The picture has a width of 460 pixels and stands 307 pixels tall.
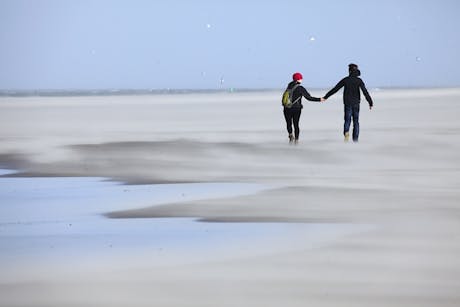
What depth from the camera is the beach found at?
8102 mm

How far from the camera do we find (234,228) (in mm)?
11219

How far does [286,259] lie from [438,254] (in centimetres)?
120

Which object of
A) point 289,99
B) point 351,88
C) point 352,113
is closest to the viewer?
point 289,99

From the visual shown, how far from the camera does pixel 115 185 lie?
16.1 metres

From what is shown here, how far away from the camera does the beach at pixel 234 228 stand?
8.10 metres

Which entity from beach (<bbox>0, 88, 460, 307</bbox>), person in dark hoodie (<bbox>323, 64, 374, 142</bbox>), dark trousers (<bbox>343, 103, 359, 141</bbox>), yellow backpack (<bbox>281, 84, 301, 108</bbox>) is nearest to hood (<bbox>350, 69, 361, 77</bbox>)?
person in dark hoodie (<bbox>323, 64, 374, 142</bbox>)

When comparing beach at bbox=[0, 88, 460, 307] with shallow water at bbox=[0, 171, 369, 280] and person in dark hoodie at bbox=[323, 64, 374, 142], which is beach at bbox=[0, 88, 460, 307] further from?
person in dark hoodie at bbox=[323, 64, 374, 142]

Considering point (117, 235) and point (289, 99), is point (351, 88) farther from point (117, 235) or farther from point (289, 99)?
point (117, 235)

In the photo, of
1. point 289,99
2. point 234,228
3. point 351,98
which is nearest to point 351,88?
point 351,98

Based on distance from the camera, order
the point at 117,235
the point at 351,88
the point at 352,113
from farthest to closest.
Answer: the point at 352,113 < the point at 351,88 < the point at 117,235

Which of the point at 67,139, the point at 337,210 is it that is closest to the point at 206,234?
the point at 337,210

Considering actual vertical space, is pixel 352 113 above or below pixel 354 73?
below

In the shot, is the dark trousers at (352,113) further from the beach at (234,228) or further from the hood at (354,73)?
the beach at (234,228)

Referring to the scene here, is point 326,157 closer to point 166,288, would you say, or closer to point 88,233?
point 88,233
